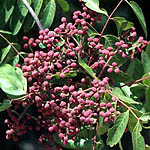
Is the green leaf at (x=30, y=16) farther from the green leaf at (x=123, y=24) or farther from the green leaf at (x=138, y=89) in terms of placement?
the green leaf at (x=138, y=89)

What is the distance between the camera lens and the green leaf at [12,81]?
40.8 inches

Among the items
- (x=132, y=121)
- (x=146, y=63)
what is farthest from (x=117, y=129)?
(x=146, y=63)

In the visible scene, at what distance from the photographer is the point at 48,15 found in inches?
47.0

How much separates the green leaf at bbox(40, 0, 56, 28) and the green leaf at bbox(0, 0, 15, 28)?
3.7 inches

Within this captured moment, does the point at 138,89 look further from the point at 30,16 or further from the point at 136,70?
the point at 30,16

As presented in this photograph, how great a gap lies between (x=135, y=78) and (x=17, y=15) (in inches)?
15.4

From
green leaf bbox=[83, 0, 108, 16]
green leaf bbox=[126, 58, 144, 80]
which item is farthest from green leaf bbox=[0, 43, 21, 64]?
green leaf bbox=[126, 58, 144, 80]

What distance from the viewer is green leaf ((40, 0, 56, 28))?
1.19 meters

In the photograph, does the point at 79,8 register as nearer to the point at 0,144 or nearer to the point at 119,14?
the point at 119,14

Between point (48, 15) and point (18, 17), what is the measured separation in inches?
→ 3.5

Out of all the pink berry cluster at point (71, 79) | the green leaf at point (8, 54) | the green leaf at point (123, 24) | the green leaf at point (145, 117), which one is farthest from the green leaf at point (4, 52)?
the green leaf at point (145, 117)

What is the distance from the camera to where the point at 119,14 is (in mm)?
1778

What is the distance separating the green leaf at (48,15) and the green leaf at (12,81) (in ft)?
0.56

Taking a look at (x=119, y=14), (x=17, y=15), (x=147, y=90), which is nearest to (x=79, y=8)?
(x=119, y=14)
